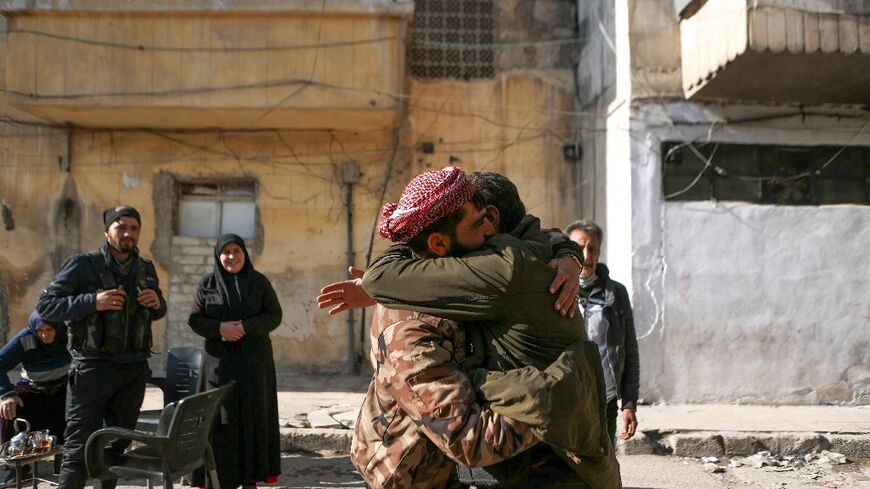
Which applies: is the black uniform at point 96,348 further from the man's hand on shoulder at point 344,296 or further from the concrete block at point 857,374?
the concrete block at point 857,374

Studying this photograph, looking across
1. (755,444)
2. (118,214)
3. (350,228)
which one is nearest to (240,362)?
(118,214)

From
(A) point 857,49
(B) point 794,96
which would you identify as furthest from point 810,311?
(A) point 857,49

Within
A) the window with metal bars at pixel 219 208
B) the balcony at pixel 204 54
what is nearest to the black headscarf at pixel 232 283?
the balcony at pixel 204 54

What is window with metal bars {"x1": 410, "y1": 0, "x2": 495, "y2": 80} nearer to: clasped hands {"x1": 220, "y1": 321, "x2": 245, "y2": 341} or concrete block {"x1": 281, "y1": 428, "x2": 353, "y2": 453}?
concrete block {"x1": 281, "y1": 428, "x2": 353, "y2": 453}

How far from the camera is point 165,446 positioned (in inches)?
A: 122

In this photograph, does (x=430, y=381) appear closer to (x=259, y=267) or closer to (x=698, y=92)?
(x=698, y=92)

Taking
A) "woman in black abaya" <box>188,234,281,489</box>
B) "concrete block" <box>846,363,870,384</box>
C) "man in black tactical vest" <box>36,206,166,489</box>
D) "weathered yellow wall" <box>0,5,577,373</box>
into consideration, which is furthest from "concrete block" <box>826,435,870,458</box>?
"man in black tactical vest" <box>36,206,166,489</box>

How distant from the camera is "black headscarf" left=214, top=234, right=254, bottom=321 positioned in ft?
14.3

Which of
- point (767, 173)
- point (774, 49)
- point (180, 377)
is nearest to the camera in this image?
point (180, 377)

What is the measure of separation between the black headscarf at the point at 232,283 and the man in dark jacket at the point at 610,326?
2.10m

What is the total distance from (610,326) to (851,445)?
3221 mm

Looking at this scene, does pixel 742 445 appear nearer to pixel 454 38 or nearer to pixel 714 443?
pixel 714 443

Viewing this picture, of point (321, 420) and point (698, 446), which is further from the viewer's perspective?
point (321, 420)

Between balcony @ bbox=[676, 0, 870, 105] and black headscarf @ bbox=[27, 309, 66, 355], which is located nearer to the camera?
black headscarf @ bbox=[27, 309, 66, 355]
